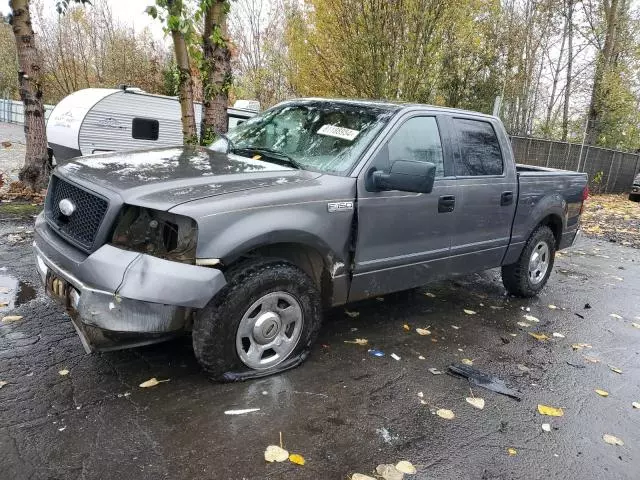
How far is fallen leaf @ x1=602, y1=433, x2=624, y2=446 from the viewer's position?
2990 millimetres

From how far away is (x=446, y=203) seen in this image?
13.6ft

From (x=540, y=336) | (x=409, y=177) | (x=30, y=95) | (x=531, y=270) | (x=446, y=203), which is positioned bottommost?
(x=540, y=336)

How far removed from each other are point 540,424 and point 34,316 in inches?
148

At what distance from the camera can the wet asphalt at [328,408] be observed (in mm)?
2500

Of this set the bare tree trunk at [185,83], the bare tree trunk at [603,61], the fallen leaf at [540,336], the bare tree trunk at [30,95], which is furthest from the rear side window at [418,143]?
the bare tree trunk at [603,61]

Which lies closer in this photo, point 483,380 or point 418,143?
point 483,380

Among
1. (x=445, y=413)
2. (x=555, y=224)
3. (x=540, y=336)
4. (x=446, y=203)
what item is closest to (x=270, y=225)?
(x=445, y=413)

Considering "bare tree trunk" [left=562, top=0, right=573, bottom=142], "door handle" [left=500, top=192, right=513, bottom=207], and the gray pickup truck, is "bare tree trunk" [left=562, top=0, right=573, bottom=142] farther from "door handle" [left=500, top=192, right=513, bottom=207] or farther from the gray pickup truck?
the gray pickup truck

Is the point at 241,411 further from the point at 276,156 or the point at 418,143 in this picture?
the point at 418,143

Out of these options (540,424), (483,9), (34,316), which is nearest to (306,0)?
(483,9)

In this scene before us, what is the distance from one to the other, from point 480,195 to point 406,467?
8.70 ft

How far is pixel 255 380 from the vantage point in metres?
3.24

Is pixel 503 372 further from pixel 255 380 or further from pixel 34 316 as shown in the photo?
pixel 34 316

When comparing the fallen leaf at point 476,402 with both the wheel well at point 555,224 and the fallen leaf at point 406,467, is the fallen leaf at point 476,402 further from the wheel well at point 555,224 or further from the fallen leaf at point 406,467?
the wheel well at point 555,224
